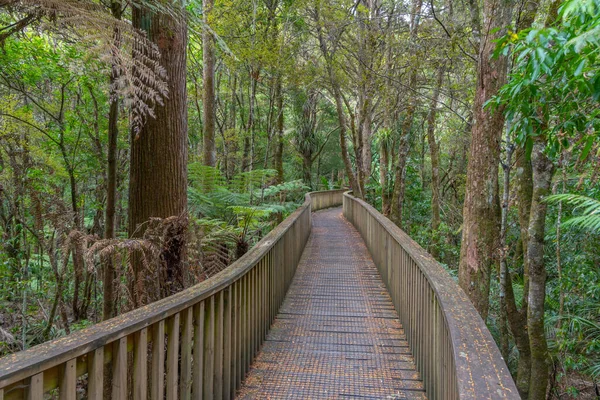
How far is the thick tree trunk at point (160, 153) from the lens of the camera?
4152 mm

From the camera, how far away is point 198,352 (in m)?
2.50

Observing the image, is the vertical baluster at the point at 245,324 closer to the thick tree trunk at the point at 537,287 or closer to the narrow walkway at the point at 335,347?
the narrow walkway at the point at 335,347

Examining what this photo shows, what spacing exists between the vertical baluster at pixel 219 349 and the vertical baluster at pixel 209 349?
89 mm

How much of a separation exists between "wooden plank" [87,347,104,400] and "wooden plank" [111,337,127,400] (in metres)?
0.09

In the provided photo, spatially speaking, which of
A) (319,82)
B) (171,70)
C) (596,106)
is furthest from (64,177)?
(319,82)

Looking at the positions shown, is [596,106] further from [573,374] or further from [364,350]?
[573,374]

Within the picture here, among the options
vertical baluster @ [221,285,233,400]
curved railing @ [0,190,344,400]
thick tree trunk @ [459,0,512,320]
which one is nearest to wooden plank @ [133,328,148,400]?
curved railing @ [0,190,344,400]

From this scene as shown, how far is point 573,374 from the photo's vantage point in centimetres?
905

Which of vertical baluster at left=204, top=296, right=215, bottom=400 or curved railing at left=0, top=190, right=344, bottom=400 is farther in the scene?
vertical baluster at left=204, top=296, right=215, bottom=400

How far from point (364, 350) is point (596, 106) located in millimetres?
3202

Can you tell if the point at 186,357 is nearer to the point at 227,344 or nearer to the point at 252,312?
the point at 227,344

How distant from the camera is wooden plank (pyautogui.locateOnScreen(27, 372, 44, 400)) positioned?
1259 millimetres

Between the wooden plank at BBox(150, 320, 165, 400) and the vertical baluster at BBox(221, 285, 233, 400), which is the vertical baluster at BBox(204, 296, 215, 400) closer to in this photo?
the vertical baluster at BBox(221, 285, 233, 400)

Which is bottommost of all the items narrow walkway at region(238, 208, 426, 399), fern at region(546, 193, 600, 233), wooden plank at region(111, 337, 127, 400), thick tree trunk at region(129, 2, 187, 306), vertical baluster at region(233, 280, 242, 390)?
narrow walkway at region(238, 208, 426, 399)
